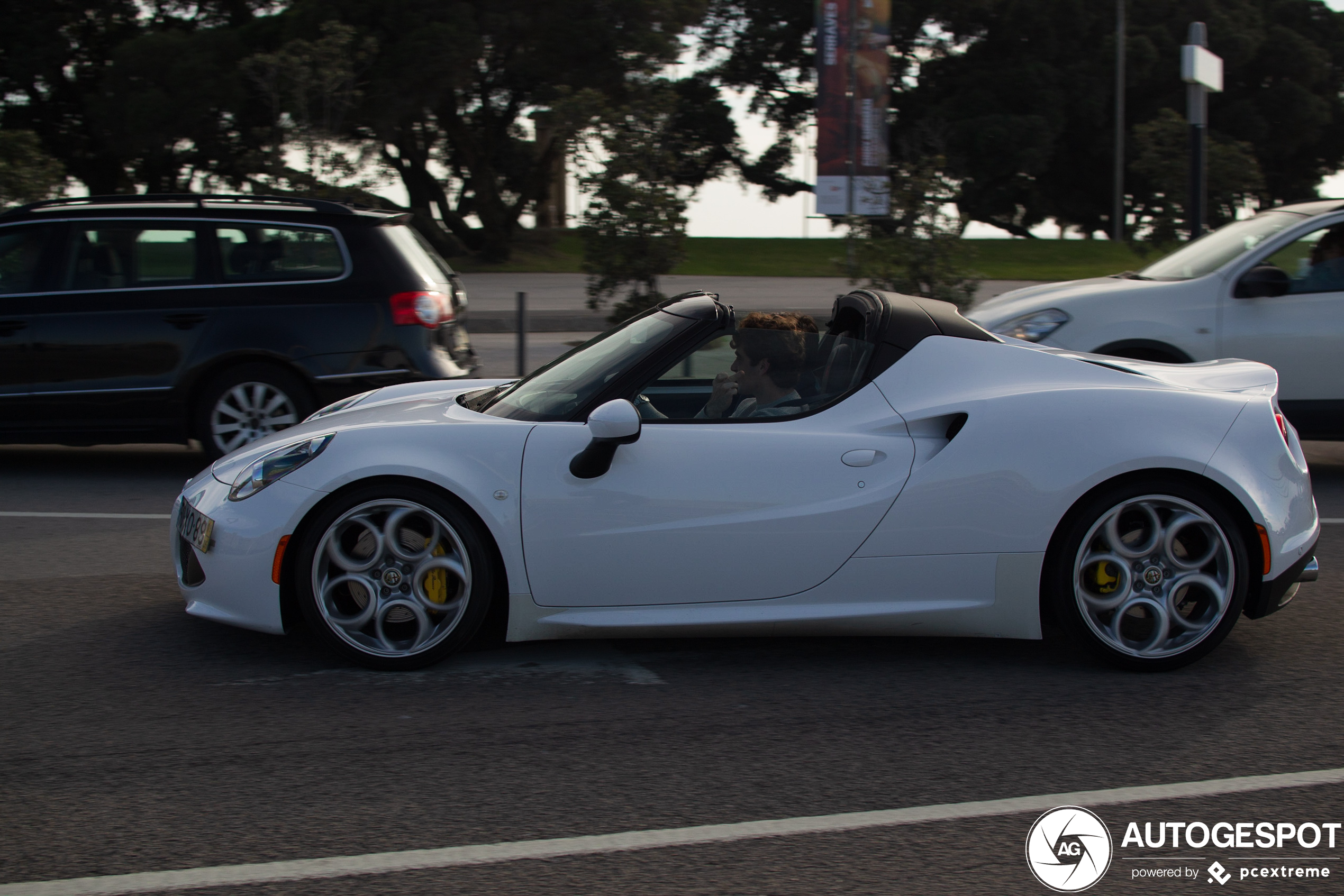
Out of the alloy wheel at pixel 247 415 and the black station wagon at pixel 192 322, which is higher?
the black station wagon at pixel 192 322

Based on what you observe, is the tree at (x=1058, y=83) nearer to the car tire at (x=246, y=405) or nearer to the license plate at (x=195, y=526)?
the car tire at (x=246, y=405)

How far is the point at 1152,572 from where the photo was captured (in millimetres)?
4469

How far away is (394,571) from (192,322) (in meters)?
4.43

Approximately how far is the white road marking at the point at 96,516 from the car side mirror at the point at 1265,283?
6.18 m

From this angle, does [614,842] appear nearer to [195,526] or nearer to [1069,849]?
[1069,849]

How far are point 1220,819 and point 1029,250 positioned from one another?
121 feet


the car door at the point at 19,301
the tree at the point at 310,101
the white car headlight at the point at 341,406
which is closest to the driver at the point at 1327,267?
the white car headlight at the point at 341,406

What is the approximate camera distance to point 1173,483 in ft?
14.6

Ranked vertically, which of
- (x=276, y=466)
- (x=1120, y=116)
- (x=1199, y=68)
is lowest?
(x=276, y=466)

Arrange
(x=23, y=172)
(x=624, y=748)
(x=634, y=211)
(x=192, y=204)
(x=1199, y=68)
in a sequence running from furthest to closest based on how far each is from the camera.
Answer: (x=23, y=172)
(x=634, y=211)
(x=1199, y=68)
(x=192, y=204)
(x=624, y=748)

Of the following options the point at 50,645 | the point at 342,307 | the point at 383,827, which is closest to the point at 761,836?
the point at 383,827

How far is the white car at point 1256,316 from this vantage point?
798 centimetres

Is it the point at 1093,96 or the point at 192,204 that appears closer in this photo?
the point at 192,204

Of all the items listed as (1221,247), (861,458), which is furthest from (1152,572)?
(1221,247)
